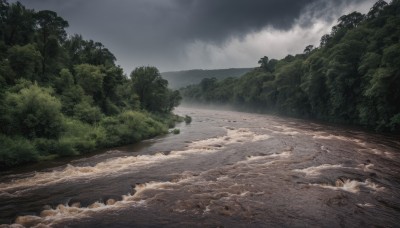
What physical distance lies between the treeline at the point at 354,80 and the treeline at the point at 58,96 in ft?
116

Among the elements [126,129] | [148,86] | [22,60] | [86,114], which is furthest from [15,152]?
[148,86]

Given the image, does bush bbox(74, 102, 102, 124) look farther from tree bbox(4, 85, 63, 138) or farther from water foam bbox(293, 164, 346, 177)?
water foam bbox(293, 164, 346, 177)

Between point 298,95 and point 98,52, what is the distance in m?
55.7

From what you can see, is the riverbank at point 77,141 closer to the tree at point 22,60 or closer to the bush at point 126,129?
the bush at point 126,129

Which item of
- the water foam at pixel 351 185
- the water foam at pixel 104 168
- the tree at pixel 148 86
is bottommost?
the water foam at pixel 104 168

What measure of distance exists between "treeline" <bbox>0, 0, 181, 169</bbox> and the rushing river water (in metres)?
4.74

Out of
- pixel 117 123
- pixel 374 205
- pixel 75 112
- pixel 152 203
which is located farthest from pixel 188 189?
pixel 75 112

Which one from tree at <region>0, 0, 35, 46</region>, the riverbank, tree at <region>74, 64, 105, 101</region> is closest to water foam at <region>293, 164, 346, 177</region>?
the riverbank

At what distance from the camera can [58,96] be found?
148ft

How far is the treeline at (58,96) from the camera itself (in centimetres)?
2958

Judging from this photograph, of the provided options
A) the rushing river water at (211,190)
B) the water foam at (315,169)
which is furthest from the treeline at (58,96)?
the water foam at (315,169)

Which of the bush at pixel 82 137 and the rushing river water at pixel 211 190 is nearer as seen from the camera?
the rushing river water at pixel 211 190

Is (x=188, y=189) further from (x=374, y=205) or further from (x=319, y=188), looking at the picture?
(x=374, y=205)

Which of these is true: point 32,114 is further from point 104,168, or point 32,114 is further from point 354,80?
point 354,80
